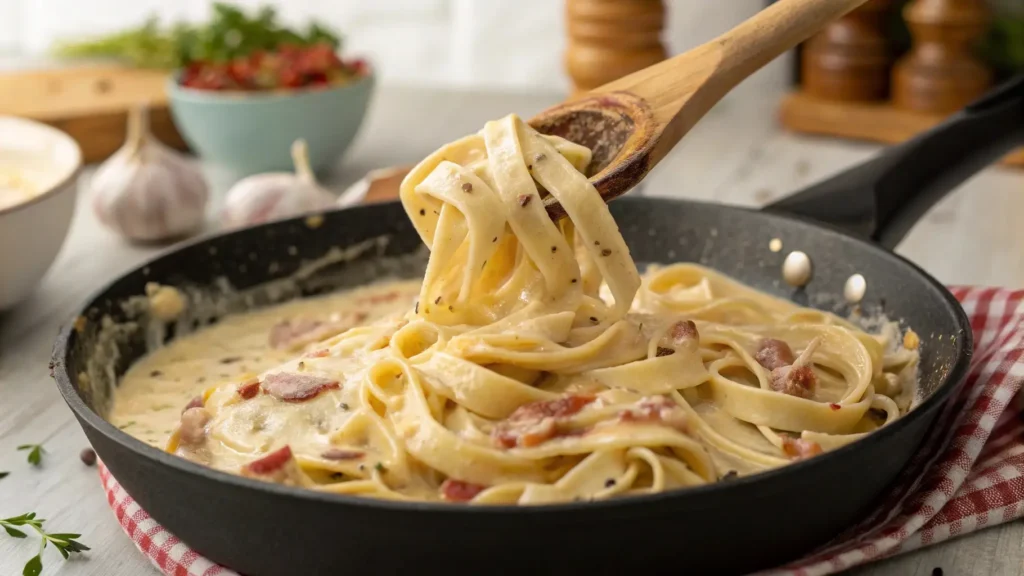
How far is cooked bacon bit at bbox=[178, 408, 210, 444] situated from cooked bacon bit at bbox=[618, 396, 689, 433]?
0.88 meters

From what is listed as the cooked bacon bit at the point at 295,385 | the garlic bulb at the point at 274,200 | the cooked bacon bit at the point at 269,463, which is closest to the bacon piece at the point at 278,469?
the cooked bacon bit at the point at 269,463

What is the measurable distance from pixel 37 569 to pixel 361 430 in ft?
2.21

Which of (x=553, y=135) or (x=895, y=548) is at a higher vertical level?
(x=553, y=135)

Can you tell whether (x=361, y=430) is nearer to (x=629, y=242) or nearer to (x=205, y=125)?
(x=629, y=242)

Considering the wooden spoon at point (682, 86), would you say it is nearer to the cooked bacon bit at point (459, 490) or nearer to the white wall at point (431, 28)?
the cooked bacon bit at point (459, 490)

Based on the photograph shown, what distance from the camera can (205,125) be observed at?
4715 millimetres

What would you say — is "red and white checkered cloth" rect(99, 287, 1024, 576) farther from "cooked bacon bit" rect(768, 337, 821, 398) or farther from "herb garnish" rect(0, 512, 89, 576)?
"cooked bacon bit" rect(768, 337, 821, 398)

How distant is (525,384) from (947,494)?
34.1 inches

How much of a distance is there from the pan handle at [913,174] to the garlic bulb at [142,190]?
220 cm

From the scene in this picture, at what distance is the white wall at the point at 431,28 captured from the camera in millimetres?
6641

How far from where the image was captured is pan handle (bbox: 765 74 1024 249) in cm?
311

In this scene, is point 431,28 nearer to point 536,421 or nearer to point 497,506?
point 536,421

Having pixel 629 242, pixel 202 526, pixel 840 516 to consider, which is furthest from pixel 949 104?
pixel 202 526

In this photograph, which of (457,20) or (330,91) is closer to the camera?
(330,91)
